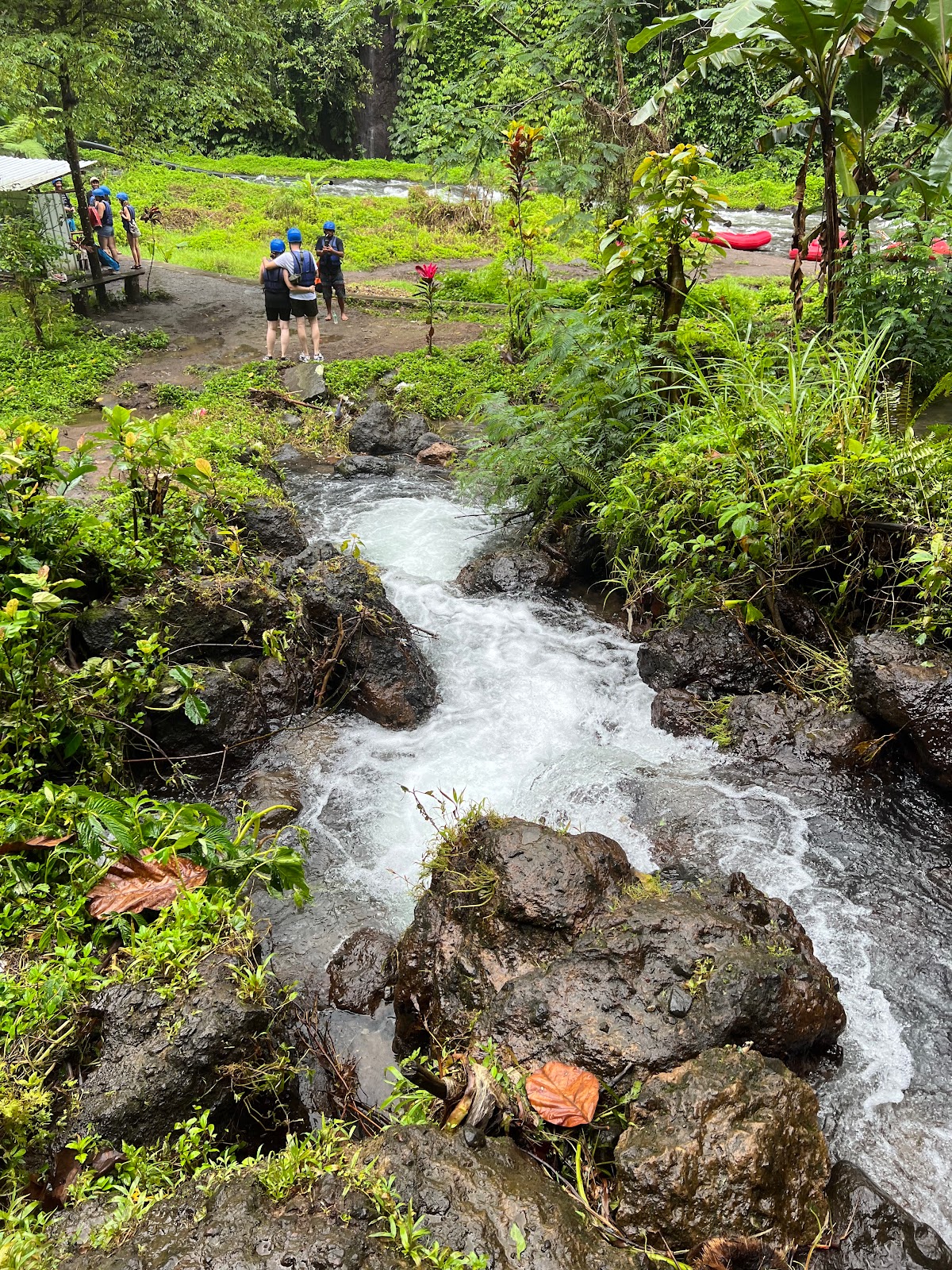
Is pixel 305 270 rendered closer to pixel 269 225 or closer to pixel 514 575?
pixel 514 575

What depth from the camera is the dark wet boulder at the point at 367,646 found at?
6066mm

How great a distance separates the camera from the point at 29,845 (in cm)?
358

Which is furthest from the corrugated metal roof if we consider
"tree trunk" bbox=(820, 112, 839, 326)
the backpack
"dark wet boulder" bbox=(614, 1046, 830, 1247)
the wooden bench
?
"dark wet boulder" bbox=(614, 1046, 830, 1247)

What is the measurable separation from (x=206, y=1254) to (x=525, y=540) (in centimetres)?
680

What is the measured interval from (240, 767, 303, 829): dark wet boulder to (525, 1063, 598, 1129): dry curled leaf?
7.75ft

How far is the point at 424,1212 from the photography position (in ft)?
7.97

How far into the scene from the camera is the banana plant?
5945 millimetres

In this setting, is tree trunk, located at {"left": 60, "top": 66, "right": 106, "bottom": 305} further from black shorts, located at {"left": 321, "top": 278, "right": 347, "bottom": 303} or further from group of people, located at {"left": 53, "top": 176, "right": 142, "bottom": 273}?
black shorts, located at {"left": 321, "top": 278, "right": 347, "bottom": 303}

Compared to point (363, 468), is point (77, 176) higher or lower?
higher

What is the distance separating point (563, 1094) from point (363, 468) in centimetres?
848

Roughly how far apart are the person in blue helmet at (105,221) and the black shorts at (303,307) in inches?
216

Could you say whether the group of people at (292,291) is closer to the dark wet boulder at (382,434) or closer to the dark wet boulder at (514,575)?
the dark wet boulder at (382,434)

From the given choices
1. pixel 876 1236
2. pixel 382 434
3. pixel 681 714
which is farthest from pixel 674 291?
pixel 876 1236

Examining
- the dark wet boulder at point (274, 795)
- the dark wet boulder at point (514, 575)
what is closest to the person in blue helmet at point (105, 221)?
the dark wet boulder at point (514, 575)
